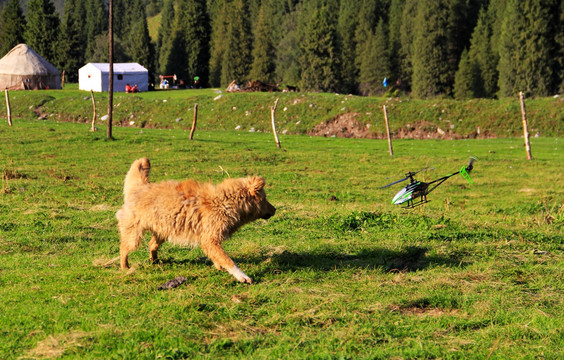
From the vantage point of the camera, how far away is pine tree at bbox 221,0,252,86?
281 ft

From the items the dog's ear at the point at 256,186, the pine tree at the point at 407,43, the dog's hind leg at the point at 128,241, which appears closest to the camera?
the dog's hind leg at the point at 128,241

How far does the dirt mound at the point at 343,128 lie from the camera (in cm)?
4988

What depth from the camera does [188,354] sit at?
5.82 meters

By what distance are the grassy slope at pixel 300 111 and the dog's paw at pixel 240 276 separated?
41188mm

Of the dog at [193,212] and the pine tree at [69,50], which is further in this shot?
the pine tree at [69,50]

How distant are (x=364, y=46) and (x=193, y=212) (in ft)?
273

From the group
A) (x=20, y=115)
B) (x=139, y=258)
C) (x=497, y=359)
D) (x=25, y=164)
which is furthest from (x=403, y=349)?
(x=20, y=115)

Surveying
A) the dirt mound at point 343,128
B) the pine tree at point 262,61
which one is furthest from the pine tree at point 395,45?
the dirt mound at point 343,128

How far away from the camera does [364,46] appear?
A: 288ft

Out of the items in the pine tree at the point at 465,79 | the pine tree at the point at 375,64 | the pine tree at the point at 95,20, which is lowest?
the pine tree at the point at 465,79

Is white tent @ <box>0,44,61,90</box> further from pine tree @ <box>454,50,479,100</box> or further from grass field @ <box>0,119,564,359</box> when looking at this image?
grass field @ <box>0,119,564,359</box>

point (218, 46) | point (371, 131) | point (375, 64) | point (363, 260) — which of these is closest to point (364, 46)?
point (375, 64)

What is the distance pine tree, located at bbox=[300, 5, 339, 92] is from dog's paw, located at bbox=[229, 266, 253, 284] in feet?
231

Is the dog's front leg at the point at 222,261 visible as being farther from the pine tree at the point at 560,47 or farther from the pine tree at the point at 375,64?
the pine tree at the point at 375,64
